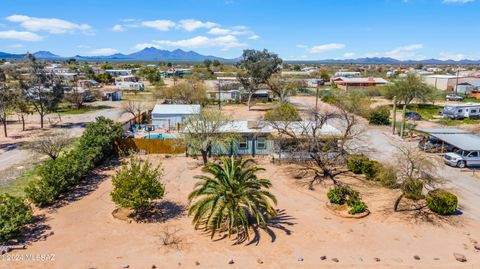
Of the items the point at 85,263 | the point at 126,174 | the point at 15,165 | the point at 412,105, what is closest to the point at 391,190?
the point at 126,174

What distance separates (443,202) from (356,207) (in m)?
4.31

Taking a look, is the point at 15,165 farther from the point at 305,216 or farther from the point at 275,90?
the point at 275,90

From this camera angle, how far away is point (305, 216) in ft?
56.5

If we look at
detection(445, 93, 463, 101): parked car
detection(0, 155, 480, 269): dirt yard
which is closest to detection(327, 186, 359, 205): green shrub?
detection(0, 155, 480, 269): dirt yard

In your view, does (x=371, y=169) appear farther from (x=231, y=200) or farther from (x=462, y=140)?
(x=231, y=200)

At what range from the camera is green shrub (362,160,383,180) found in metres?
22.4

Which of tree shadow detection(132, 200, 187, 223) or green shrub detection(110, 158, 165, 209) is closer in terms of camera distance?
green shrub detection(110, 158, 165, 209)

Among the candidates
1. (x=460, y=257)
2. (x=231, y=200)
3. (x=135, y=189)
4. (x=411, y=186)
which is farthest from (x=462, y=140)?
→ (x=135, y=189)

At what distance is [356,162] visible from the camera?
23.6m

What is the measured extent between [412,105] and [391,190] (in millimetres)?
39866

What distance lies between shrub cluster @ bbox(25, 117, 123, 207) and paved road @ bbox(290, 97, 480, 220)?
20032 mm

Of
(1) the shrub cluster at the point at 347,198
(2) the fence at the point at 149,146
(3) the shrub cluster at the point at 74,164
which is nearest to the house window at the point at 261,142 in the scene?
(2) the fence at the point at 149,146

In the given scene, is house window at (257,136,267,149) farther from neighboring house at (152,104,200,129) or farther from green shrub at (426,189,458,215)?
green shrub at (426,189,458,215)

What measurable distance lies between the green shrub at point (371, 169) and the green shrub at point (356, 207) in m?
5.50
